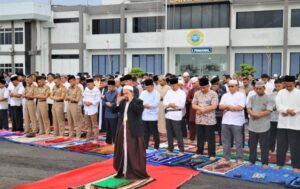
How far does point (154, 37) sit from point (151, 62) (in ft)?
7.12

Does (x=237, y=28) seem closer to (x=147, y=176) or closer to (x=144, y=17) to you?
(x=144, y=17)

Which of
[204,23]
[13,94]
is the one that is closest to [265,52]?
[204,23]

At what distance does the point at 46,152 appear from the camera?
986cm

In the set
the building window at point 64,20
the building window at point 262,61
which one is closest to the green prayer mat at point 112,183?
the building window at point 262,61

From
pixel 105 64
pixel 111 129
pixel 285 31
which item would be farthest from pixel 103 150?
pixel 105 64

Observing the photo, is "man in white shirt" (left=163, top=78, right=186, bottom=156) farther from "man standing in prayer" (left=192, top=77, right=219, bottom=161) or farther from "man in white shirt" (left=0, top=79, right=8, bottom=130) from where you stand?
"man in white shirt" (left=0, top=79, right=8, bottom=130)

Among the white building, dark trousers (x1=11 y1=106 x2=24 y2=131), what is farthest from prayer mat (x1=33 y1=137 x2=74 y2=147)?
the white building

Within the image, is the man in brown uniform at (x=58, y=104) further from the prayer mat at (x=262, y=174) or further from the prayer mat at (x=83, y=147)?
the prayer mat at (x=262, y=174)

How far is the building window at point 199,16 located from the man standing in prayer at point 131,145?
26.1 metres

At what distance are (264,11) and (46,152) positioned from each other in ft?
81.7

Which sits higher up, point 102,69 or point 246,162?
point 102,69

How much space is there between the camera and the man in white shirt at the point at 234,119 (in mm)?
8453

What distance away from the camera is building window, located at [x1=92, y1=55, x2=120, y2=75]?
37.4 meters

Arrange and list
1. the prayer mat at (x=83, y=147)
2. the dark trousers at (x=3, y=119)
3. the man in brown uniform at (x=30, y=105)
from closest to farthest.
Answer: the prayer mat at (x=83, y=147) → the man in brown uniform at (x=30, y=105) → the dark trousers at (x=3, y=119)
